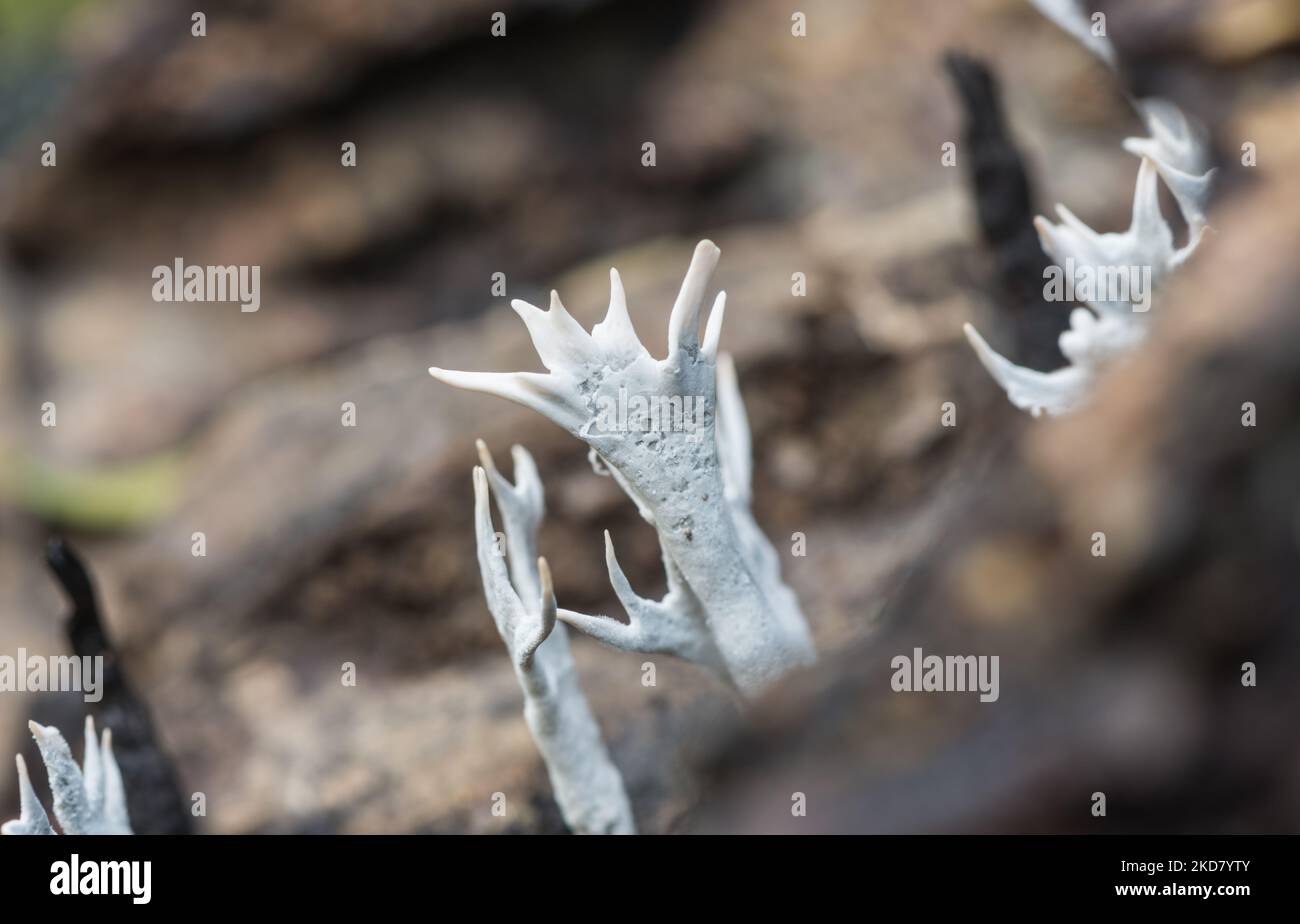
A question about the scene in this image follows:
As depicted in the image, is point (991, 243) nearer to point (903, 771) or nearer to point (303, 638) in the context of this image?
point (903, 771)

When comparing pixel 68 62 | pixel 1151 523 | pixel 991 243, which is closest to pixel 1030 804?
pixel 1151 523

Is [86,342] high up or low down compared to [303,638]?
up

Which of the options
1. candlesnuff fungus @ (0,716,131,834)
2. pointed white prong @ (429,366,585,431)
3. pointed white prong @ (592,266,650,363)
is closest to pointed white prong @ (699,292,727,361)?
pointed white prong @ (592,266,650,363)

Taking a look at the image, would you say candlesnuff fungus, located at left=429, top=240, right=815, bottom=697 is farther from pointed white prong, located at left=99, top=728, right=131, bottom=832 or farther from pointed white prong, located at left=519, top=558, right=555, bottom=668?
pointed white prong, located at left=99, top=728, right=131, bottom=832

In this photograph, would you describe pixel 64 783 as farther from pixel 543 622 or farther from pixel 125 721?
pixel 543 622

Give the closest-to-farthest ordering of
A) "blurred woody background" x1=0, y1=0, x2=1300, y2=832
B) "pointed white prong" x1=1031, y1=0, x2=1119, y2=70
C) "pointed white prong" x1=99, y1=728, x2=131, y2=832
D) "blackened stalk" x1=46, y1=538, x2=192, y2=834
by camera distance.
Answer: "blurred woody background" x1=0, y1=0, x2=1300, y2=832 → "pointed white prong" x1=99, y1=728, x2=131, y2=832 → "blackened stalk" x1=46, y1=538, x2=192, y2=834 → "pointed white prong" x1=1031, y1=0, x2=1119, y2=70

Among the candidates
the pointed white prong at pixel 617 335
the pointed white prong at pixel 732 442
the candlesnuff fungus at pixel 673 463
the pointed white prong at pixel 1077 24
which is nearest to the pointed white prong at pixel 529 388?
the candlesnuff fungus at pixel 673 463
